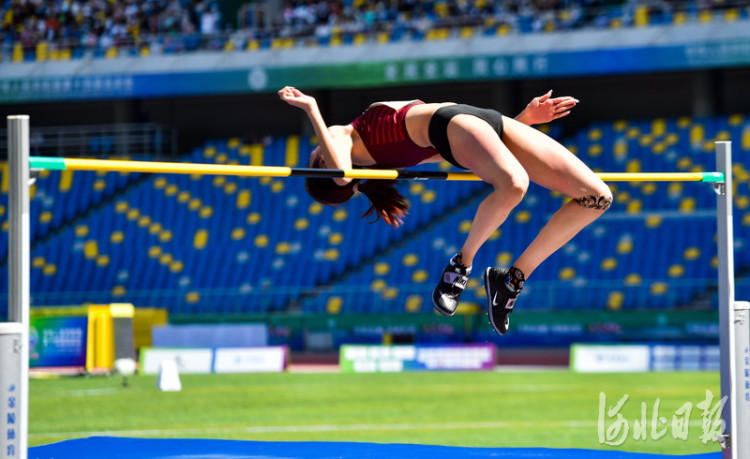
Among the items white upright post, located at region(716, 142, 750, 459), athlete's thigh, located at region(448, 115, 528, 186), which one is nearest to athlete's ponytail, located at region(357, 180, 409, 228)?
athlete's thigh, located at region(448, 115, 528, 186)

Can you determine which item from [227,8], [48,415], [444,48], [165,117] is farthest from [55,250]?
[48,415]

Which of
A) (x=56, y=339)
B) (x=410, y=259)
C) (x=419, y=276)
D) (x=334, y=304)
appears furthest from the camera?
(x=410, y=259)

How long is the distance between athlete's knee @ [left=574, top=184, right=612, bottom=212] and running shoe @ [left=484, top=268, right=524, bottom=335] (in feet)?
1.52

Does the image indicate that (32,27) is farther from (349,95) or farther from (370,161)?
(370,161)

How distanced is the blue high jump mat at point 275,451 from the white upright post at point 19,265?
1739 mm

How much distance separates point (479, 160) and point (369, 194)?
2.96 ft

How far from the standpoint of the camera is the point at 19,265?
177 inches

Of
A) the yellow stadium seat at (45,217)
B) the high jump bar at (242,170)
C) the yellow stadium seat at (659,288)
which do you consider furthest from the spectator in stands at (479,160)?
the yellow stadium seat at (45,217)

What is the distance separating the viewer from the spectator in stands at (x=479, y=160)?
550 centimetres

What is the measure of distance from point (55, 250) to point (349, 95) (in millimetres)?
7777

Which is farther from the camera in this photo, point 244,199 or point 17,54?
point 17,54

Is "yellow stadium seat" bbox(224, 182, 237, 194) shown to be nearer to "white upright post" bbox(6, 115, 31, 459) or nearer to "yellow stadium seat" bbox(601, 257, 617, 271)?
"yellow stadium seat" bbox(601, 257, 617, 271)

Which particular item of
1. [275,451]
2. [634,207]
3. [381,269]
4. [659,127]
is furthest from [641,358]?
[275,451]

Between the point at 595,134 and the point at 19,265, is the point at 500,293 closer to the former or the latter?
the point at 19,265
